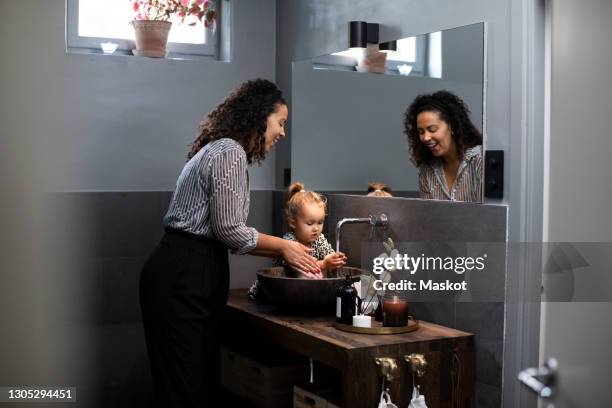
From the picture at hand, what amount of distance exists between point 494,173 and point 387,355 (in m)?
0.65

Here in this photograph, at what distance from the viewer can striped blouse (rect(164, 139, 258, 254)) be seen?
100 inches

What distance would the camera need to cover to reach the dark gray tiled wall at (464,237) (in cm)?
235

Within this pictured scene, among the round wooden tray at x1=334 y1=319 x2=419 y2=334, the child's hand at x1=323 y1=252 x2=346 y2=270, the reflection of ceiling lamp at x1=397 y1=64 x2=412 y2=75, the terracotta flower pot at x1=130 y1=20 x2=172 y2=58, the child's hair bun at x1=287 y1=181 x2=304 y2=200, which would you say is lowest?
the round wooden tray at x1=334 y1=319 x2=419 y2=334

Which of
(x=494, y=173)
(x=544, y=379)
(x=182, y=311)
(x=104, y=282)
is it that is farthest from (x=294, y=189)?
(x=544, y=379)

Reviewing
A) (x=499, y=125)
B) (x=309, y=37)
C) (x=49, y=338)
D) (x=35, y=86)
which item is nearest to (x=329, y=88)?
(x=309, y=37)

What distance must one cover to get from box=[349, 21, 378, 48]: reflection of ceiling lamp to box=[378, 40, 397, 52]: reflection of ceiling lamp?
0.04 metres

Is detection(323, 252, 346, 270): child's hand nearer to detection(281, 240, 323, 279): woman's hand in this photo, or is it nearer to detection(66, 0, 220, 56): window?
detection(281, 240, 323, 279): woman's hand

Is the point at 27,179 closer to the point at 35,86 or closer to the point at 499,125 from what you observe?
the point at 35,86

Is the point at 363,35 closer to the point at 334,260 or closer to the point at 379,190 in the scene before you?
the point at 379,190

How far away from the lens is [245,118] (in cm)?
271

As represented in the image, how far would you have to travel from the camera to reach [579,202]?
1.51 metres

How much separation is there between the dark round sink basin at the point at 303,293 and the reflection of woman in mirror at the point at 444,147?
1.54 ft

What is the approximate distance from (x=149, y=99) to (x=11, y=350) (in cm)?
124

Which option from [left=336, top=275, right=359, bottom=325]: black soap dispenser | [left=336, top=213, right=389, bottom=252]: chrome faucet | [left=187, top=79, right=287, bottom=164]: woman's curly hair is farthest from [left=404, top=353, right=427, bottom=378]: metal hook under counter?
[left=187, top=79, right=287, bottom=164]: woman's curly hair
